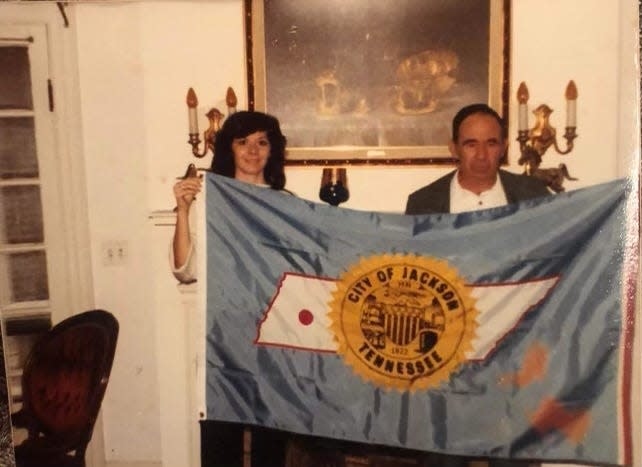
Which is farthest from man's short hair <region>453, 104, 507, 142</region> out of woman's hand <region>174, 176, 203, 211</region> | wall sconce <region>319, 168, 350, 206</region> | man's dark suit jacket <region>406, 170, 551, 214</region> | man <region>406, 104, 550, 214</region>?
woman's hand <region>174, 176, 203, 211</region>

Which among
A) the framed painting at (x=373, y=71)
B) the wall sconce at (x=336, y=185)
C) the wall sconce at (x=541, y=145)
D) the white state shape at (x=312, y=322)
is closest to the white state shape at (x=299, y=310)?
the white state shape at (x=312, y=322)

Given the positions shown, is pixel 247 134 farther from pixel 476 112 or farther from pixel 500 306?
pixel 500 306

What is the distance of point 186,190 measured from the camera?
162cm

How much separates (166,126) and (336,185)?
0.45m

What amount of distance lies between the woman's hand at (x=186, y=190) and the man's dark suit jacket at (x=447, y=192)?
0.53 m

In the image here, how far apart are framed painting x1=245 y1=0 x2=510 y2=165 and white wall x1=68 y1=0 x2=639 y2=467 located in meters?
0.05

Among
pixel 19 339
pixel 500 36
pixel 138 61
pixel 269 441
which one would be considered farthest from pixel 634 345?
pixel 19 339

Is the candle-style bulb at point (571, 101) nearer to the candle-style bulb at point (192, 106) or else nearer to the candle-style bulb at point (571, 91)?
the candle-style bulb at point (571, 91)

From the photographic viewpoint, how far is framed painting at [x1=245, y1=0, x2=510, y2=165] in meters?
1.53

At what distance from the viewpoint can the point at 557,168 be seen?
1558 millimetres

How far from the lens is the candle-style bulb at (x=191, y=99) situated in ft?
5.25

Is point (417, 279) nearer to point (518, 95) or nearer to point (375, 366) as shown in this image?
point (375, 366)

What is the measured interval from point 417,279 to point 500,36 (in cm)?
61

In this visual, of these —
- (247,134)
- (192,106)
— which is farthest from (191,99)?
(247,134)
